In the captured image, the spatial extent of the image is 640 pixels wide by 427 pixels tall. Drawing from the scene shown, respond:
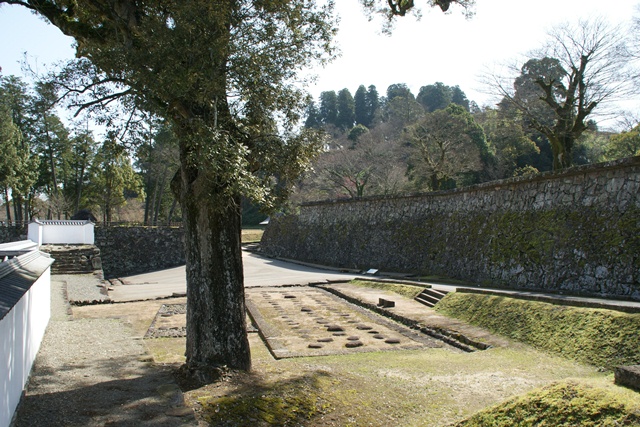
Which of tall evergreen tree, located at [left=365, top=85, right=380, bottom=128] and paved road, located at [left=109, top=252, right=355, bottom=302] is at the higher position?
tall evergreen tree, located at [left=365, top=85, right=380, bottom=128]

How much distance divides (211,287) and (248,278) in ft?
47.9

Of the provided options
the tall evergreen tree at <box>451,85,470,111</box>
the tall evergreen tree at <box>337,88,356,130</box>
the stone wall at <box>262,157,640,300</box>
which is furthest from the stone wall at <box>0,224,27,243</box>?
the tall evergreen tree at <box>451,85,470,111</box>

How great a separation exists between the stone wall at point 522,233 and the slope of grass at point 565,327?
2.03m

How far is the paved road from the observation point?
17.1 metres

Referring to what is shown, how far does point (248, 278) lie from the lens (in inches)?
808

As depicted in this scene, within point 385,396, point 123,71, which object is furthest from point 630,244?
point 123,71

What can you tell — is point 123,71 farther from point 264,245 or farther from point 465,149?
point 264,245

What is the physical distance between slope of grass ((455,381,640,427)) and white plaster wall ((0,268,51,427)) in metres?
3.76

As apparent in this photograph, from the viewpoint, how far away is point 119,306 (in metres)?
13.8

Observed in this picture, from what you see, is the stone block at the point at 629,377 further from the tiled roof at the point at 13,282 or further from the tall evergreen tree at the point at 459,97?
the tall evergreen tree at the point at 459,97

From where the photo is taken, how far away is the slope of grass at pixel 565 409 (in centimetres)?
317

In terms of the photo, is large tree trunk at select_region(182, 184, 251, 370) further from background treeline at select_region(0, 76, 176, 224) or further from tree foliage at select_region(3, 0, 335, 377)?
background treeline at select_region(0, 76, 176, 224)

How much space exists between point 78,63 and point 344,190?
28.7 m

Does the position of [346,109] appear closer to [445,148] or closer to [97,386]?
[445,148]
